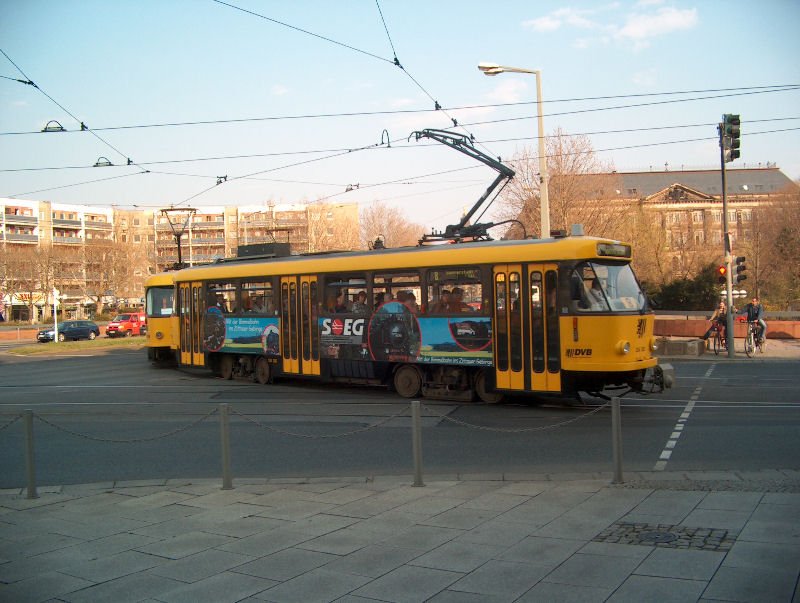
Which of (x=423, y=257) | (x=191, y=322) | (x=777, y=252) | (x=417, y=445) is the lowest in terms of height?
(x=417, y=445)

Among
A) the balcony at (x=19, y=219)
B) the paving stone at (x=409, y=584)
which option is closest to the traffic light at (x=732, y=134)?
the paving stone at (x=409, y=584)

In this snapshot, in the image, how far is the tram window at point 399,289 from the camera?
16.2 m

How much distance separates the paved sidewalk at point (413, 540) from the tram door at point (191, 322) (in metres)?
12.9

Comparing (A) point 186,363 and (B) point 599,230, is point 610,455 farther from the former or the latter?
(B) point 599,230

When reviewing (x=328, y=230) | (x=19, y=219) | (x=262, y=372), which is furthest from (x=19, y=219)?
(x=262, y=372)

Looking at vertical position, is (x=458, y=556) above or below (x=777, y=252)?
below

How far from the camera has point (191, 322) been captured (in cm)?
2217

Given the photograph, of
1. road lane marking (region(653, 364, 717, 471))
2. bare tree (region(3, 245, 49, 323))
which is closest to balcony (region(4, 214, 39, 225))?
bare tree (region(3, 245, 49, 323))

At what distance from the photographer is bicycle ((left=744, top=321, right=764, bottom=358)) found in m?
25.4

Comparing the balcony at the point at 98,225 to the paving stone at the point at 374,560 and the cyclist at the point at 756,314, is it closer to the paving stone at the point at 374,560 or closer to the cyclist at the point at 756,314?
the cyclist at the point at 756,314

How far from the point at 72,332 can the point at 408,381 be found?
4307 centimetres

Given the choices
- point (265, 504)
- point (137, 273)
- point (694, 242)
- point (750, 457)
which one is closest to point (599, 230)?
point (694, 242)

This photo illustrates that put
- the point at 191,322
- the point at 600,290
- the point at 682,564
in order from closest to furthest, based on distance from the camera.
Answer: the point at 682,564 → the point at 600,290 → the point at 191,322

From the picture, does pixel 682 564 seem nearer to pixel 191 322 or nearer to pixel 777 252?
pixel 191 322
